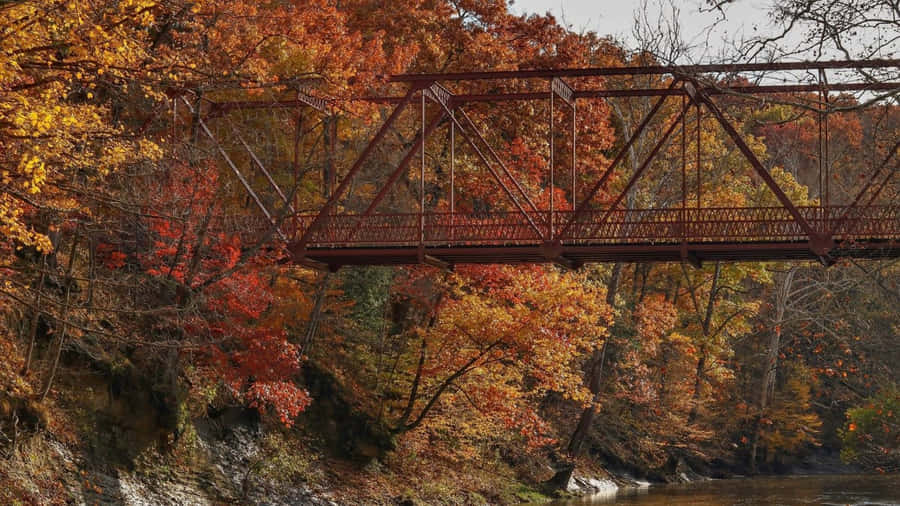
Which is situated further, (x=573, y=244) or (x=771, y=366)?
(x=771, y=366)

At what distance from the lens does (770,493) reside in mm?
34719

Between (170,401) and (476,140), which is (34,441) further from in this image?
(476,140)

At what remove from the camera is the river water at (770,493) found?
31.1m

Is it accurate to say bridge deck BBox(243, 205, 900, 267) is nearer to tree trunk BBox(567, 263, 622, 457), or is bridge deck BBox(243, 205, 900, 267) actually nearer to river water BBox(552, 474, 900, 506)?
river water BBox(552, 474, 900, 506)

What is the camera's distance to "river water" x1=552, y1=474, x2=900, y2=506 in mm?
31125

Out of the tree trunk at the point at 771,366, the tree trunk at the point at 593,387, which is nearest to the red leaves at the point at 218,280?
the tree trunk at the point at 593,387

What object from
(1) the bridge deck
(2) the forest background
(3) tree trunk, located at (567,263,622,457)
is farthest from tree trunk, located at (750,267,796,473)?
(1) the bridge deck

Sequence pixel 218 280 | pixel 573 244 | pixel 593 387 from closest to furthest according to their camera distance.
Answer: pixel 218 280 < pixel 573 244 < pixel 593 387

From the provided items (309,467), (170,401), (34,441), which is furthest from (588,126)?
(34,441)

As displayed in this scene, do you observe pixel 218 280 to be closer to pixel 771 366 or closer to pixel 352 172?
pixel 352 172

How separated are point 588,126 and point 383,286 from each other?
297 inches

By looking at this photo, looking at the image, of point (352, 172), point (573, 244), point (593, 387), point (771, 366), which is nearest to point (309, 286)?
point (352, 172)

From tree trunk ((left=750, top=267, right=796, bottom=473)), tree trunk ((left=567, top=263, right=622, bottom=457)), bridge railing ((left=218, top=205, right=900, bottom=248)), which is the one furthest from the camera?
tree trunk ((left=750, top=267, right=796, bottom=473))

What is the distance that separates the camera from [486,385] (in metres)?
25.9
